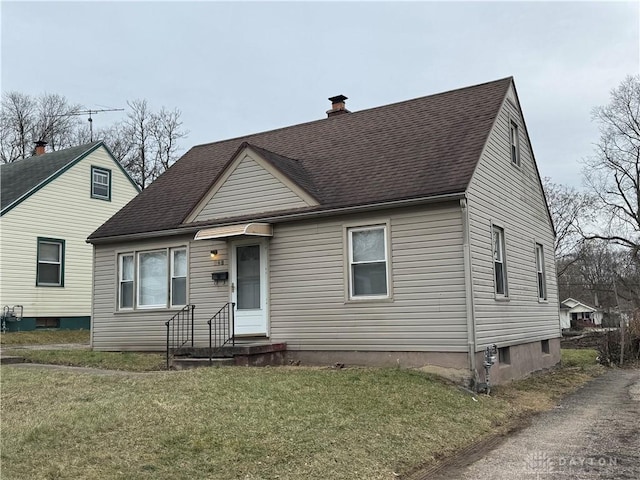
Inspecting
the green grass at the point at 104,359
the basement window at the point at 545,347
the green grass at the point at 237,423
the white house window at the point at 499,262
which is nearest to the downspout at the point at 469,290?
the green grass at the point at 237,423

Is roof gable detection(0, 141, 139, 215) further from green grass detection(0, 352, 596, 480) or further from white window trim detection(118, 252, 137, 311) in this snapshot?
green grass detection(0, 352, 596, 480)

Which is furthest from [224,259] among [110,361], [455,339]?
[455,339]

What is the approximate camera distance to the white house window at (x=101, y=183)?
77.4ft

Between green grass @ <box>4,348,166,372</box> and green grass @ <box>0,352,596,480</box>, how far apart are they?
1.82 metres

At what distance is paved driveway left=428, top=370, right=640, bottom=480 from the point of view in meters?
5.78

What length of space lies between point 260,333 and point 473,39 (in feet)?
26.5

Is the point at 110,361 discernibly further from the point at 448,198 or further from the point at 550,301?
the point at 550,301

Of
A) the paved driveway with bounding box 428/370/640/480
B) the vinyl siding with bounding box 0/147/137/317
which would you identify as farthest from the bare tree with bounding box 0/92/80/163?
the paved driveway with bounding box 428/370/640/480

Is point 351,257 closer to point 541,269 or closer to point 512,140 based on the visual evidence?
point 512,140

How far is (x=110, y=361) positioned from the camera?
12.2 meters

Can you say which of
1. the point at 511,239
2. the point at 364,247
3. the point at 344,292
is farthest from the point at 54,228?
the point at 511,239

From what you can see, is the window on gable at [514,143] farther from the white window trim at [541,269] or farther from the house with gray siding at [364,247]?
the white window trim at [541,269]

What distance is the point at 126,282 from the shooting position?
14523 mm

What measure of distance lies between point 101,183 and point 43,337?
7.17 m
